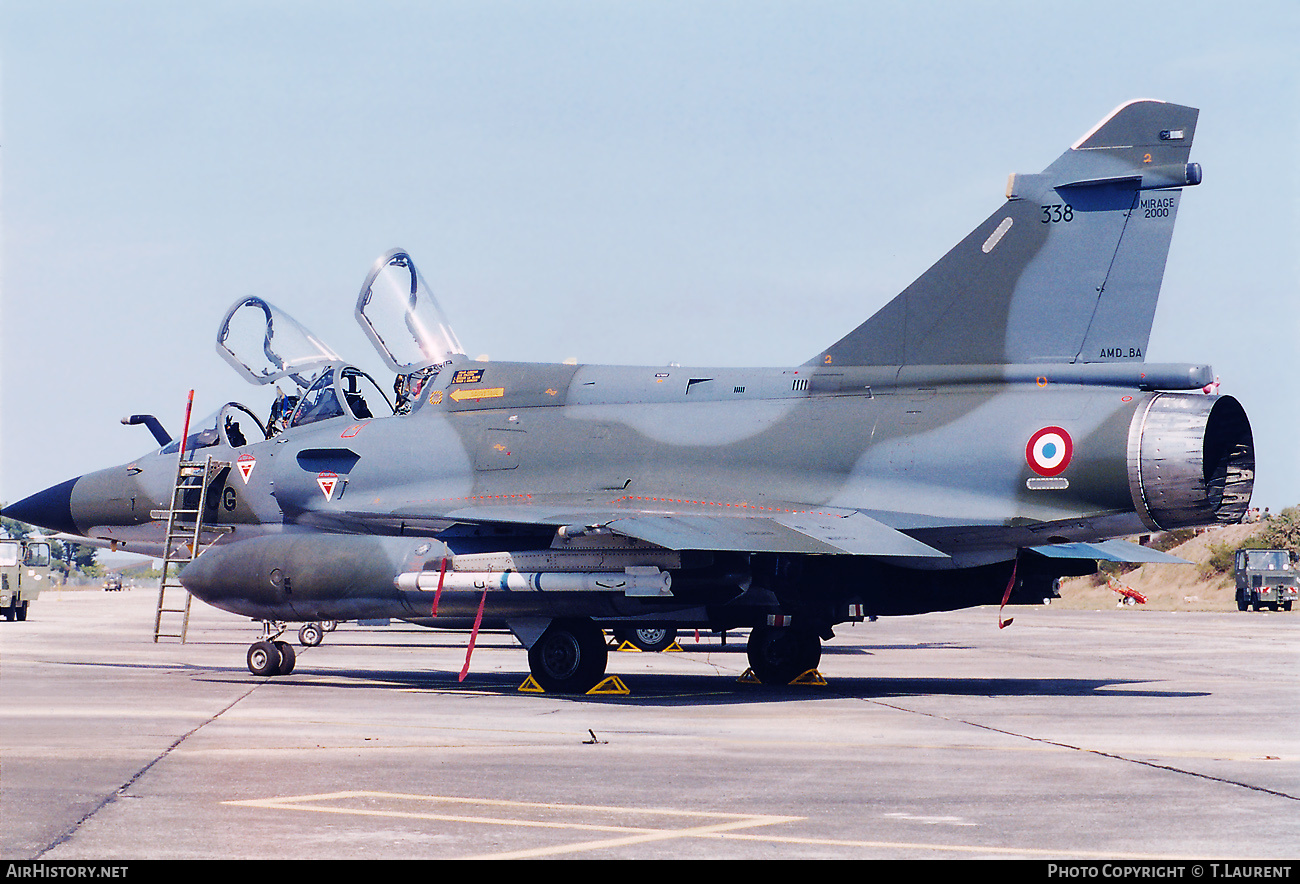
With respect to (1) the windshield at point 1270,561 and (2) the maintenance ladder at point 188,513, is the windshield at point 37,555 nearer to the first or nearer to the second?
(2) the maintenance ladder at point 188,513

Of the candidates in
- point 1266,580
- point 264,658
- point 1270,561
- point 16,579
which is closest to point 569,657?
point 264,658

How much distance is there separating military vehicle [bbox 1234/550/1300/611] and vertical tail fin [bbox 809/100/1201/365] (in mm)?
38732

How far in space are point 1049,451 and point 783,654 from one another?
4.84 metres

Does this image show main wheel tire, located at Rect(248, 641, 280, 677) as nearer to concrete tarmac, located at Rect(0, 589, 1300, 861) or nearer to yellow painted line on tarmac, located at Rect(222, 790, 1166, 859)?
concrete tarmac, located at Rect(0, 589, 1300, 861)

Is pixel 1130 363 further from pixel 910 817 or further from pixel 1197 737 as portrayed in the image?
pixel 910 817

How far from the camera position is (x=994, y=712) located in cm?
1275

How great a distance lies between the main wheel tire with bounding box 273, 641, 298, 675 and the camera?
16562 millimetres

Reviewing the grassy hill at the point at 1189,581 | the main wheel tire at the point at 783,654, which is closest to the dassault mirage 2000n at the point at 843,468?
the main wheel tire at the point at 783,654

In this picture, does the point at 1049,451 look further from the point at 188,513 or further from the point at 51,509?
the point at 51,509

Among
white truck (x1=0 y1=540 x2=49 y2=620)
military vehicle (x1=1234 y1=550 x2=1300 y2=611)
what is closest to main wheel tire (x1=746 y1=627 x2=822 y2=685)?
white truck (x1=0 y1=540 x2=49 y2=620)

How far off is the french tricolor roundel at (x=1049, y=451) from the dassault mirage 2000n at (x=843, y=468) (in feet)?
0.07

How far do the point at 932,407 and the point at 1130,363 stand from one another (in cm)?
202

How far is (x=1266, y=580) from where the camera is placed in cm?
4747
